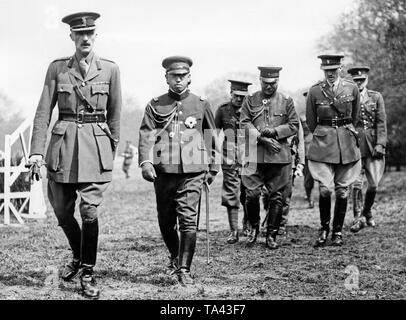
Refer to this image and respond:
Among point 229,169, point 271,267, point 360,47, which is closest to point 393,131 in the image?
point 360,47

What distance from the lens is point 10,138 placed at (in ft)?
39.5

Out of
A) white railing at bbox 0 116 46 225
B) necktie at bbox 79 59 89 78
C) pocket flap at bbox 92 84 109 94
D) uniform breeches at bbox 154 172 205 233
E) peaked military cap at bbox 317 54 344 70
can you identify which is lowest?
white railing at bbox 0 116 46 225

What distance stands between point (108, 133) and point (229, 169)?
13.0 ft

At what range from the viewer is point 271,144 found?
898cm

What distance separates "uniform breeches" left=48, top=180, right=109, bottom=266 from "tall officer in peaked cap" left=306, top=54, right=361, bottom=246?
3.75 meters

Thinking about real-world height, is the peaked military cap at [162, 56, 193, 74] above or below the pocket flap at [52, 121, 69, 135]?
above

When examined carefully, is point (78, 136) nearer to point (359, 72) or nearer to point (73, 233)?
point (73, 233)

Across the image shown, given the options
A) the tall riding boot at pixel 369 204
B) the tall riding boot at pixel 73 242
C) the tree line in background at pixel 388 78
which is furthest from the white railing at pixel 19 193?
the tall riding boot at pixel 369 204

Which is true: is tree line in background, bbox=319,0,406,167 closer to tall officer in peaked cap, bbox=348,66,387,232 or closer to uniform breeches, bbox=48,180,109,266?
tall officer in peaked cap, bbox=348,66,387,232

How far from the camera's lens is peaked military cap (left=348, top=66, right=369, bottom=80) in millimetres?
10702

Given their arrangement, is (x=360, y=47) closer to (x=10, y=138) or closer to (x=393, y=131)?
(x=393, y=131)

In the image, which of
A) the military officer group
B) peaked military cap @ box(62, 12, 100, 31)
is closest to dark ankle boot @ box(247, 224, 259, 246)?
the military officer group

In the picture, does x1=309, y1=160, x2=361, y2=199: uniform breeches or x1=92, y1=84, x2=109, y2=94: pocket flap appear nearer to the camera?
x1=92, y1=84, x2=109, y2=94: pocket flap

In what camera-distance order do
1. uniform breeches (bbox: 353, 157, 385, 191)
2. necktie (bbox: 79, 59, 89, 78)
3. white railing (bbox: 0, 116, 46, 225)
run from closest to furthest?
necktie (bbox: 79, 59, 89, 78) < uniform breeches (bbox: 353, 157, 385, 191) < white railing (bbox: 0, 116, 46, 225)
